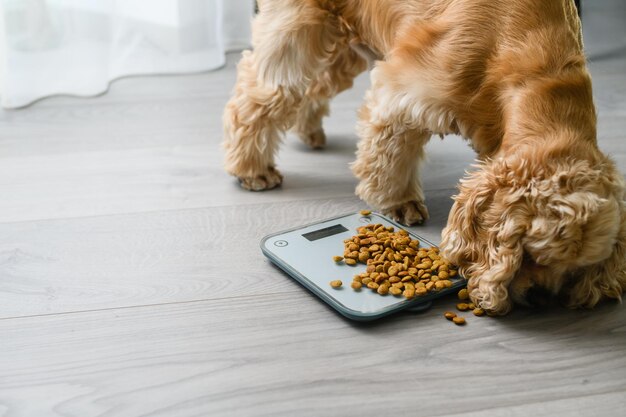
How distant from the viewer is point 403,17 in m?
1.83

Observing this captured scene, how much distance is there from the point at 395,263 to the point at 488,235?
271mm

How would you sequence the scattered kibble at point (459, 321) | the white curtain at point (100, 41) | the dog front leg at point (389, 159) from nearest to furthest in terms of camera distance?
the scattered kibble at point (459, 321) → the dog front leg at point (389, 159) → the white curtain at point (100, 41)

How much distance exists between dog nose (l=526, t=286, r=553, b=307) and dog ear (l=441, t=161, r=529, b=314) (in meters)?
0.05

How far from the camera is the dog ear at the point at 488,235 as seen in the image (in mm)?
1525

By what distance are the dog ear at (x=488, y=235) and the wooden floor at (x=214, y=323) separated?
0.30 feet

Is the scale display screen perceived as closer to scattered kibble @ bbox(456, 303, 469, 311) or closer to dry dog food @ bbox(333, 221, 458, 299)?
dry dog food @ bbox(333, 221, 458, 299)

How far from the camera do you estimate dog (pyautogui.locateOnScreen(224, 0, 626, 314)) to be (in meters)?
1.51

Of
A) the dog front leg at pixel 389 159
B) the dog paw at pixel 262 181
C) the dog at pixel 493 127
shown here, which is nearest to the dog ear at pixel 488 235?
the dog at pixel 493 127

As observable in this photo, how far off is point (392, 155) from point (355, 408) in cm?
76

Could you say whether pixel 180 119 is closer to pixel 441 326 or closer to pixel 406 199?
pixel 406 199

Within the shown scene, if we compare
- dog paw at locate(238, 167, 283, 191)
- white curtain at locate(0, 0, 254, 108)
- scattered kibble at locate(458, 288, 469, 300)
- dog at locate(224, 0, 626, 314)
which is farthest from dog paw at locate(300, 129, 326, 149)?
scattered kibble at locate(458, 288, 469, 300)

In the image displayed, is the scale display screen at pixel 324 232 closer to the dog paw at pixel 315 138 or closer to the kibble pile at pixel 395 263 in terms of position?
the kibble pile at pixel 395 263

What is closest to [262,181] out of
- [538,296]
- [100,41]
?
[538,296]

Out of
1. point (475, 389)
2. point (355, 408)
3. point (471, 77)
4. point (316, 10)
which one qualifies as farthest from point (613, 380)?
point (316, 10)
